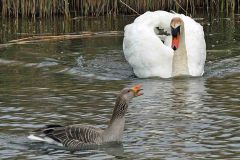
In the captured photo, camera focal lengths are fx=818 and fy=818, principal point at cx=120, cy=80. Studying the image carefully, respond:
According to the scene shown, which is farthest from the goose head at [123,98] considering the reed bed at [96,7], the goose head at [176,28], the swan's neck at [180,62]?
the reed bed at [96,7]

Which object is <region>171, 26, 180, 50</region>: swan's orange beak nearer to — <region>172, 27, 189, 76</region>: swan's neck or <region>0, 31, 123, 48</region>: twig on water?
<region>172, 27, 189, 76</region>: swan's neck

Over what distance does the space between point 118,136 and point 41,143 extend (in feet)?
3.41

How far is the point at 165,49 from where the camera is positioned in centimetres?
1557

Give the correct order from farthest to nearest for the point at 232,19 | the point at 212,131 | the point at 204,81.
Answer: the point at 232,19, the point at 204,81, the point at 212,131

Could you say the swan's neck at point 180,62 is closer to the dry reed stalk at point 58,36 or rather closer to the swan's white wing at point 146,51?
the swan's white wing at point 146,51

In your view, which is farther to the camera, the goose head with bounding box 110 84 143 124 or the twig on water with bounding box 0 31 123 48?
the twig on water with bounding box 0 31 123 48

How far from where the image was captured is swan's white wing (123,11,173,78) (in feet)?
49.7

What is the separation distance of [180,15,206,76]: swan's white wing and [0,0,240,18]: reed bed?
18.2 feet

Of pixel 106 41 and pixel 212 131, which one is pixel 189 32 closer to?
pixel 106 41

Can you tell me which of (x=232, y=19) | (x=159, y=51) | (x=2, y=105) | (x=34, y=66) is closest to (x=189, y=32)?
(x=159, y=51)

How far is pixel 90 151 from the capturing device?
9.87m

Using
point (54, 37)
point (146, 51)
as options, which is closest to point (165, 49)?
point (146, 51)

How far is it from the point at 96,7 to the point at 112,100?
1045cm

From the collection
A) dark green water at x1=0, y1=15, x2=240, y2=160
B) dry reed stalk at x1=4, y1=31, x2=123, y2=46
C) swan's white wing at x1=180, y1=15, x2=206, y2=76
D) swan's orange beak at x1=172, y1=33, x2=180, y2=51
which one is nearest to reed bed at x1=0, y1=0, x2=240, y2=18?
dry reed stalk at x1=4, y1=31, x2=123, y2=46
